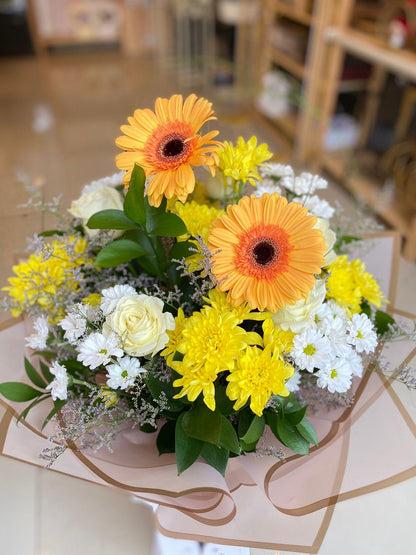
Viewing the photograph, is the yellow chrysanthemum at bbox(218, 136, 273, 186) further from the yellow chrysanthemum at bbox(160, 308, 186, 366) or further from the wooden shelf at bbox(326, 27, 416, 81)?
the wooden shelf at bbox(326, 27, 416, 81)

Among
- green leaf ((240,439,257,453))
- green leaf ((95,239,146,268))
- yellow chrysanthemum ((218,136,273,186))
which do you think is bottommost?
green leaf ((240,439,257,453))

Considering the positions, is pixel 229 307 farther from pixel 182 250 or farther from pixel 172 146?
pixel 172 146

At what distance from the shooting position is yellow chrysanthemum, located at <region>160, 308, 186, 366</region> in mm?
564

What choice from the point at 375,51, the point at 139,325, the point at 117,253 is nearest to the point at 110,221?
the point at 117,253

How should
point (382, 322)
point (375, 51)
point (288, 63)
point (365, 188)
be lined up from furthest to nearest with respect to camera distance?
point (288, 63)
point (365, 188)
point (375, 51)
point (382, 322)

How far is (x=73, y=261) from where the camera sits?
698 millimetres

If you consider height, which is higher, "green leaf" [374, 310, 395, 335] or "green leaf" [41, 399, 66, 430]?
"green leaf" [374, 310, 395, 335]

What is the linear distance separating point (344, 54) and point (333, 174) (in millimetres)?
686

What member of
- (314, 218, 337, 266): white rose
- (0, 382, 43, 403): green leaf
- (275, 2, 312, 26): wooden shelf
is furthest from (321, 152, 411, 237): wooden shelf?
(0, 382, 43, 403): green leaf

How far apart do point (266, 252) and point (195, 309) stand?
158 millimetres

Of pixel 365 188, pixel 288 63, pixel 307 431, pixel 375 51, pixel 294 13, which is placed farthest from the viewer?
pixel 288 63

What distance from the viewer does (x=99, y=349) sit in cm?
54

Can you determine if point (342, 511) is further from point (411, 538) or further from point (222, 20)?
→ point (222, 20)

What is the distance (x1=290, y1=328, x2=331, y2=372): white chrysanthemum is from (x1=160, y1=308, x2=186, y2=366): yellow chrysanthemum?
0.14 m
